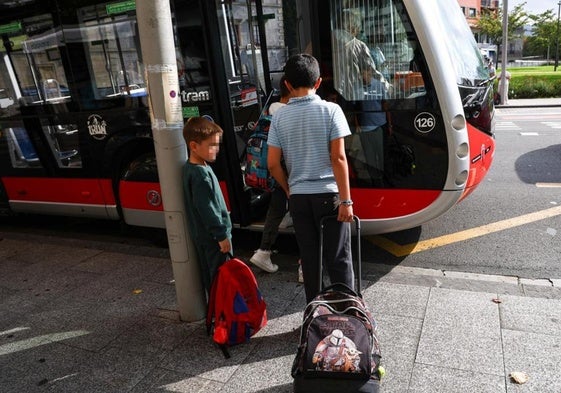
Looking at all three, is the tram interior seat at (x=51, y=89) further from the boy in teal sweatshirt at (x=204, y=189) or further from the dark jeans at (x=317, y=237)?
the dark jeans at (x=317, y=237)

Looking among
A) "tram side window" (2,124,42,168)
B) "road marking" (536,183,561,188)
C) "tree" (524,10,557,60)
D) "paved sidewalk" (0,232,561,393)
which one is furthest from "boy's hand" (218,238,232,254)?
"tree" (524,10,557,60)

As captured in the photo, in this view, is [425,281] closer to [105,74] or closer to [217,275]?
[217,275]

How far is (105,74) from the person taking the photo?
483 cm

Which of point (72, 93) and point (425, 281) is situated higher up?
point (72, 93)

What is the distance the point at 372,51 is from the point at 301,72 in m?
1.43

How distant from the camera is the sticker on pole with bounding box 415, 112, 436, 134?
145 inches

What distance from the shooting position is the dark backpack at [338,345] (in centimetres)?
232

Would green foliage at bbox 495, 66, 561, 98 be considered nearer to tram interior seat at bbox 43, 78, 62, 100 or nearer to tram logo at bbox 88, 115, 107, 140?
tram logo at bbox 88, 115, 107, 140

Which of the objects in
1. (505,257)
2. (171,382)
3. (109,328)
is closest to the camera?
(171,382)

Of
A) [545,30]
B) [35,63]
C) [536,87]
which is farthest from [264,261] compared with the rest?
[545,30]

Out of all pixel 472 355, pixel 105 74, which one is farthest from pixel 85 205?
pixel 472 355

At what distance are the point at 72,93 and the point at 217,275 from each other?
312 cm

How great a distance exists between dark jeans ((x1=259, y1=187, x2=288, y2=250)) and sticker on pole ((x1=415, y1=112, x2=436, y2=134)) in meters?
1.25

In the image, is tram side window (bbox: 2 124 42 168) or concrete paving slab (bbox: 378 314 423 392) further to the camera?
tram side window (bbox: 2 124 42 168)
